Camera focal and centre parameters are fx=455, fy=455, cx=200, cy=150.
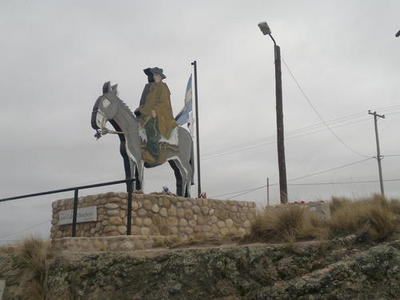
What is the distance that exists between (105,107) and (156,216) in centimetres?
336

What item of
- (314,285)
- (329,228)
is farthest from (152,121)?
(314,285)

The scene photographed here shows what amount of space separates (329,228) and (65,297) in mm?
3647

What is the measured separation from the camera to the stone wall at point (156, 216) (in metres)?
11.4

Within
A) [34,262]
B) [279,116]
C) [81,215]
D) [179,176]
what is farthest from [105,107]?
[34,262]

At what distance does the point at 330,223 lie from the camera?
6.20 meters

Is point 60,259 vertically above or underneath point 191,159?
underneath

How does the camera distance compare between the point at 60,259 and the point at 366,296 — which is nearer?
the point at 366,296

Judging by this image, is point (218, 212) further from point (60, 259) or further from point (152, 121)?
point (60, 259)

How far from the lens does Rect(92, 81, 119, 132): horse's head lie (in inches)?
485

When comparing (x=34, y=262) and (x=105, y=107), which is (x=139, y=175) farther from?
(x=34, y=262)

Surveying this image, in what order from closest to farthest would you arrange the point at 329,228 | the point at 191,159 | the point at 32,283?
the point at 329,228
the point at 32,283
the point at 191,159

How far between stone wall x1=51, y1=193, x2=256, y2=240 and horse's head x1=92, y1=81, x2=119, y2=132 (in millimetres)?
2059

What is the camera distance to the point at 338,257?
5180 mm

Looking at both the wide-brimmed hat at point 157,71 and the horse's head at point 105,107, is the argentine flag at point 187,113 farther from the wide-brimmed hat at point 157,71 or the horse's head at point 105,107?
the horse's head at point 105,107
